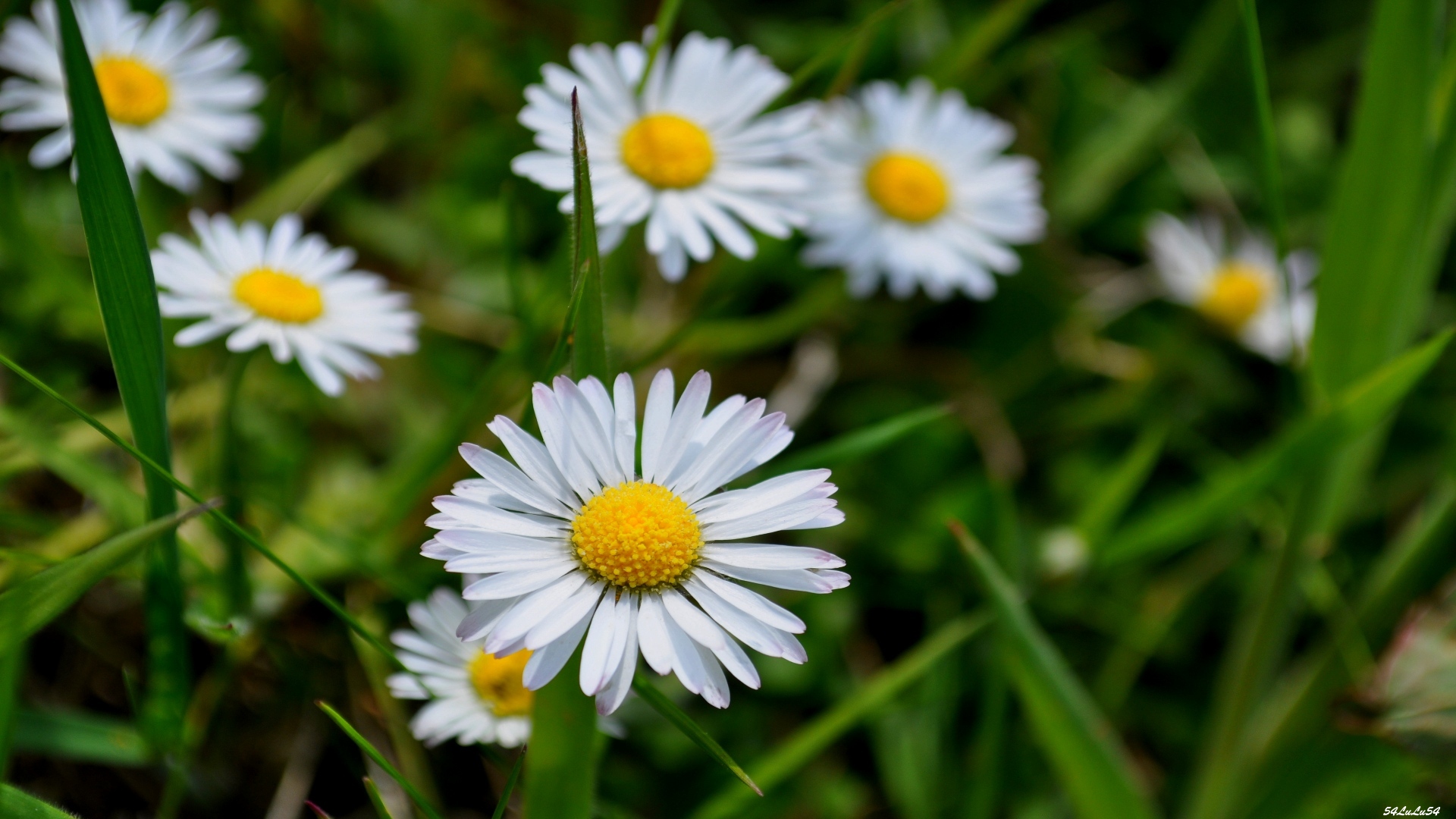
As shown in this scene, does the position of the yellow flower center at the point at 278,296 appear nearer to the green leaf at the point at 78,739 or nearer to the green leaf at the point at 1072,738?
the green leaf at the point at 78,739

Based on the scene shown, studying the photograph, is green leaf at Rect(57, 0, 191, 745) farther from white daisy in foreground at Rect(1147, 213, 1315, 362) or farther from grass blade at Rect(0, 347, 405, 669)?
white daisy in foreground at Rect(1147, 213, 1315, 362)

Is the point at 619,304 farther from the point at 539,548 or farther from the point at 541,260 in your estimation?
the point at 539,548

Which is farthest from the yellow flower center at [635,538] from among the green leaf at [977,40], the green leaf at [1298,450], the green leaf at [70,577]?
the green leaf at [977,40]

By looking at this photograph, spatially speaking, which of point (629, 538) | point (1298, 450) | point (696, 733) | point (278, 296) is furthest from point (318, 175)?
point (1298, 450)

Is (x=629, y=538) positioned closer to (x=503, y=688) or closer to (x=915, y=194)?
(x=503, y=688)

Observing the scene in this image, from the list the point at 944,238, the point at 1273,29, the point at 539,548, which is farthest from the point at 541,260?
the point at 1273,29
